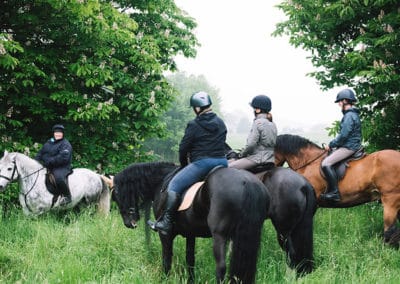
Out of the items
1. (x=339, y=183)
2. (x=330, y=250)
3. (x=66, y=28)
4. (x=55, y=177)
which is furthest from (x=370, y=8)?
(x=55, y=177)

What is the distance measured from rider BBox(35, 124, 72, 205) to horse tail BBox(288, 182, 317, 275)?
18.9 ft

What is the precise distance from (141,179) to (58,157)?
13.1 feet

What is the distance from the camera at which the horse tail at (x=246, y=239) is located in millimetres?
4652

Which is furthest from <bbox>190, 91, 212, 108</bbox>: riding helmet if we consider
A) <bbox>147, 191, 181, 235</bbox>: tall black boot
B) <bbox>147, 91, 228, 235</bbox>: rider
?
<bbox>147, 191, 181, 235</bbox>: tall black boot

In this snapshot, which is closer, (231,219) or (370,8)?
(231,219)

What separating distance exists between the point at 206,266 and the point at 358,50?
284 inches

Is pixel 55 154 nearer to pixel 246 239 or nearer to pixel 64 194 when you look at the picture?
pixel 64 194

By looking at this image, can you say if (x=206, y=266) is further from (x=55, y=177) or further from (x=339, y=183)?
(x=55, y=177)

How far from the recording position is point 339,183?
323 inches

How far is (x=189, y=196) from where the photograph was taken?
5.33 metres

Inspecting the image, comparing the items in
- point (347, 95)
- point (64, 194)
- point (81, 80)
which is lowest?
point (64, 194)

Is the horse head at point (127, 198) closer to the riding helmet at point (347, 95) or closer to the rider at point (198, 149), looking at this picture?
the rider at point (198, 149)

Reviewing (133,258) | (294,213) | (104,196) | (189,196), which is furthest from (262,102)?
(104,196)

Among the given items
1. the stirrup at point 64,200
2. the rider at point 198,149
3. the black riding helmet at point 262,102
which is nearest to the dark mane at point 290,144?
the black riding helmet at point 262,102
